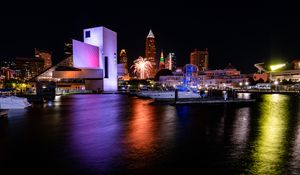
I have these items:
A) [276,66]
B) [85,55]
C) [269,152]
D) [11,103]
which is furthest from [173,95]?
[276,66]

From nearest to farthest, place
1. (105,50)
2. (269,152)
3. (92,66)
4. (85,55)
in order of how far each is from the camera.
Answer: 1. (269,152)
2. (85,55)
3. (92,66)
4. (105,50)

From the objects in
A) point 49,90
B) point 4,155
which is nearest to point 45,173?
point 4,155

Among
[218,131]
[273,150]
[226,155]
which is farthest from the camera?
[218,131]

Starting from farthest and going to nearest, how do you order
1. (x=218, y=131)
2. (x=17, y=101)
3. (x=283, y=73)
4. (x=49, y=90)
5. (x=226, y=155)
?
(x=283, y=73) < (x=49, y=90) < (x=17, y=101) < (x=218, y=131) < (x=226, y=155)

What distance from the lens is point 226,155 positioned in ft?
32.7

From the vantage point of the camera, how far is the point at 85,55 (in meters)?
89.5

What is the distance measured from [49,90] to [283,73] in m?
144

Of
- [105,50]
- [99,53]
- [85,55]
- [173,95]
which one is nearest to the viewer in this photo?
[173,95]

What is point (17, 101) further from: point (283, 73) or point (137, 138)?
point (283, 73)

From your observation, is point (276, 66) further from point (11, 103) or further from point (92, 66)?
point (11, 103)

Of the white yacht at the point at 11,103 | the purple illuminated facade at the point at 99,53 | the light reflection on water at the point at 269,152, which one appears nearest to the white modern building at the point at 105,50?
the purple illuminated facade at the point at 99,53

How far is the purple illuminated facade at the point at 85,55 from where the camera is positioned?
8697cm

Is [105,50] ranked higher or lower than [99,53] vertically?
higher

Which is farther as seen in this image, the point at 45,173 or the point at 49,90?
the point at 49,90
